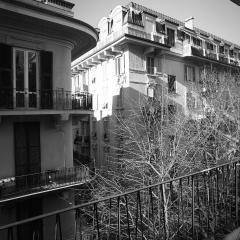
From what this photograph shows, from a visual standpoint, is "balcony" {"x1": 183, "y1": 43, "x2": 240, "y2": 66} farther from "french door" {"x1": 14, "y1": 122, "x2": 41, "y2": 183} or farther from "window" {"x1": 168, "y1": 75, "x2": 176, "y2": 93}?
"french door" {"x1": 14, "y1": 122, "x2": 41, "y2": 183}

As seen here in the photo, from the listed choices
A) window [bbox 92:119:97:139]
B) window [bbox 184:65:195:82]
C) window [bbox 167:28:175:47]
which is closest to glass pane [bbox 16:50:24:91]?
window [bbox 92:119:97:139]

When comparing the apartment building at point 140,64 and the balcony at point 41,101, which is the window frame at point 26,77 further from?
the apartment building at point 140,64

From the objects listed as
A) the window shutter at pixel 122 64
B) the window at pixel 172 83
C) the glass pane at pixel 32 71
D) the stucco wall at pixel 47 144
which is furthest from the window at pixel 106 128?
the glass pane at pixel 32 71

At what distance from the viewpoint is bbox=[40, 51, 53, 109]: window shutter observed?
1100 cm

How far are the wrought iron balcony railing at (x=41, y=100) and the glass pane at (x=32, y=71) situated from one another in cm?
30

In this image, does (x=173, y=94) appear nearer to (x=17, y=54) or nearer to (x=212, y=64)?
(x=212, y=64)

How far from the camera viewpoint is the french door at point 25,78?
10.4 metres

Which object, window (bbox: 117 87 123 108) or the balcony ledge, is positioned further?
window (bbox: 117 87 123 108)

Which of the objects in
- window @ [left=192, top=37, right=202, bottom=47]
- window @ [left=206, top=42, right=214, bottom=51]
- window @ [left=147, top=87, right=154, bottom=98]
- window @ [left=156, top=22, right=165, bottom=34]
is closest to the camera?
window @ [left=147, top=87, right=154, bottom=98]

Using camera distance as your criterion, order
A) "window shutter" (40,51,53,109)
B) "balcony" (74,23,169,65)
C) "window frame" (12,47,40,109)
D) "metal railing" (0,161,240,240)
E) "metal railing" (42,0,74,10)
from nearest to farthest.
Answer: "metal railing" (0,161,240,240) < "window frame" (12,47,40,109) < "window shutter" (40,51,53,109) < "metal railing" (42,0,74,10) < "balcony" (74,23,169,65)

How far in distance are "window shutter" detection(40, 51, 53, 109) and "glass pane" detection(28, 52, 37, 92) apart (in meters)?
0.30

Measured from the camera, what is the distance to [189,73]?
24.5 m

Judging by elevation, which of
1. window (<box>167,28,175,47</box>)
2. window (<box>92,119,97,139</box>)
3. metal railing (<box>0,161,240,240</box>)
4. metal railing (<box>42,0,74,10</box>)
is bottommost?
metal railing (<box>0,161,240,240</box>)

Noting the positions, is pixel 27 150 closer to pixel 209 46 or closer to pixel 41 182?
pixel 41 182
